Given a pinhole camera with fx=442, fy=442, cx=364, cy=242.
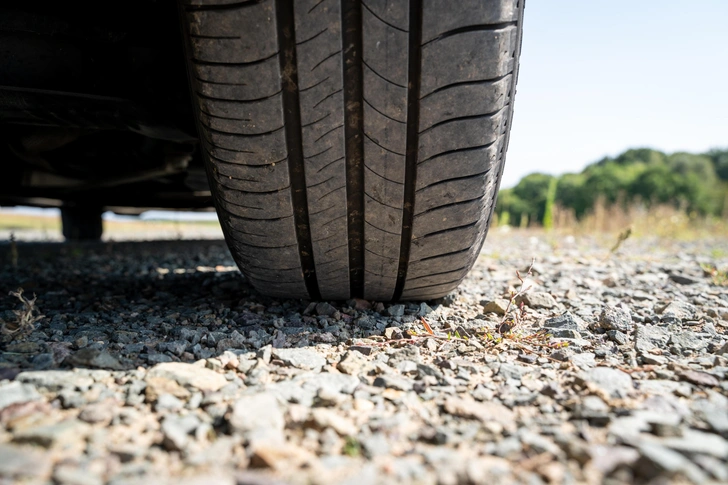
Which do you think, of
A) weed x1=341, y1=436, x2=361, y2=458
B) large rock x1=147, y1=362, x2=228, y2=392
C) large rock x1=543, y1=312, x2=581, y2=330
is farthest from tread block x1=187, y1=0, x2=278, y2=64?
large rock x1=543, y1=312, x2=581, y2=330

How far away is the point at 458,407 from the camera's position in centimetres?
83

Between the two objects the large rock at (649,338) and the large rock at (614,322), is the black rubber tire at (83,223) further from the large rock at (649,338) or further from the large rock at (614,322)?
the large rock at (649,338)

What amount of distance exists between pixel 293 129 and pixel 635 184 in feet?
121

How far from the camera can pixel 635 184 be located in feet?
105

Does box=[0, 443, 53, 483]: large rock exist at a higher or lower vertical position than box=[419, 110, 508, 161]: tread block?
lower

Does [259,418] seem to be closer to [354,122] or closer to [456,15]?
[354,122]

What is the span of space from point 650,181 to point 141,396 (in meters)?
36.9

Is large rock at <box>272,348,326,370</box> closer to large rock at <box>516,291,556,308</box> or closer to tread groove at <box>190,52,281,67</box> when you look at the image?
tread groove at <box>190,52,281,67</box>

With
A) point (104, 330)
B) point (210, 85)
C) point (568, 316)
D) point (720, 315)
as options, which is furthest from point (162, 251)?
point (720, 315)

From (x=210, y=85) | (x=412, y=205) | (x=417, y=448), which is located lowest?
(x=417, y=448)

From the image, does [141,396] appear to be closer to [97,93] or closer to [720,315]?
[97,93]

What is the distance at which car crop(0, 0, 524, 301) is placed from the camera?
38.0 inches

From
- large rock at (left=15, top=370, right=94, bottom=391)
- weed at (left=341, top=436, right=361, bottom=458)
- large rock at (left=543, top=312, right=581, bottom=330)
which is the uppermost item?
large rock at (left=15, top=370, right=94, bottom=391)

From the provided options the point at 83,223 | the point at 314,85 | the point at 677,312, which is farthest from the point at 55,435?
the point at 83,223
